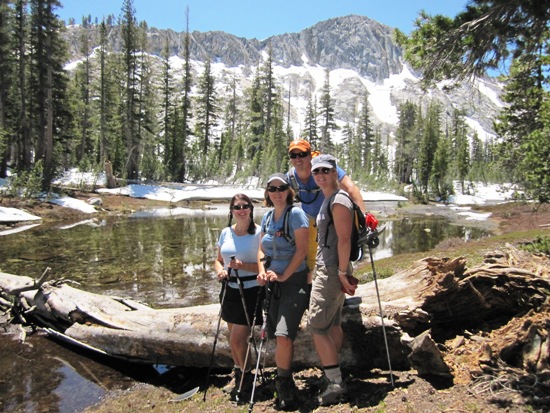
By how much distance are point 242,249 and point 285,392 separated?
1.61 m

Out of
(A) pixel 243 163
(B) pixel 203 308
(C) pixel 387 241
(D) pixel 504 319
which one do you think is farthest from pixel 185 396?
(A) pixel 243 163

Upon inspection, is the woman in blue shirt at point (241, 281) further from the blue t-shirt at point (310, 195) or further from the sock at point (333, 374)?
the sock at point (333, 374)

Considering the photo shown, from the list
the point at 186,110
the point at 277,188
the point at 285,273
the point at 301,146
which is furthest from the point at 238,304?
the point at 186,110

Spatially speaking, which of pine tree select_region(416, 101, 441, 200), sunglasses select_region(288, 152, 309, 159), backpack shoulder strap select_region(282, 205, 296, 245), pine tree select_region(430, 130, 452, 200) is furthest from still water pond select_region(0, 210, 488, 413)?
pine tree select_region(416, 101, 441, 200)

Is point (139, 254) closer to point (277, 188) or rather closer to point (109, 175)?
point (277, 188)

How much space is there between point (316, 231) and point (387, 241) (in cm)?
1756

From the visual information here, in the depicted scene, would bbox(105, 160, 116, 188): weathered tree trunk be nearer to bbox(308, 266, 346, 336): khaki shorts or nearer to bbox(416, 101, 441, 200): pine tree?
bbox(308, 266, 346, 336): khaki shorts

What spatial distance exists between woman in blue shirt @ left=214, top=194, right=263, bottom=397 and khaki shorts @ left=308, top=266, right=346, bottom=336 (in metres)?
0.89

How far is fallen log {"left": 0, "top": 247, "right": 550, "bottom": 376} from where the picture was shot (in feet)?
15.7

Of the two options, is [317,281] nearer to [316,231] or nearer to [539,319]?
[316,231]

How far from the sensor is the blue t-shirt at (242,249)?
15.6ft

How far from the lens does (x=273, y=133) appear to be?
6088 centimetres

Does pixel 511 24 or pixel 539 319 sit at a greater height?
pixel 511 24

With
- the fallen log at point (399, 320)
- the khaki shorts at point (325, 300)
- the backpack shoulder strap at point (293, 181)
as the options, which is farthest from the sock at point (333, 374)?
the backpack shoulder strap at point (293, 181)
